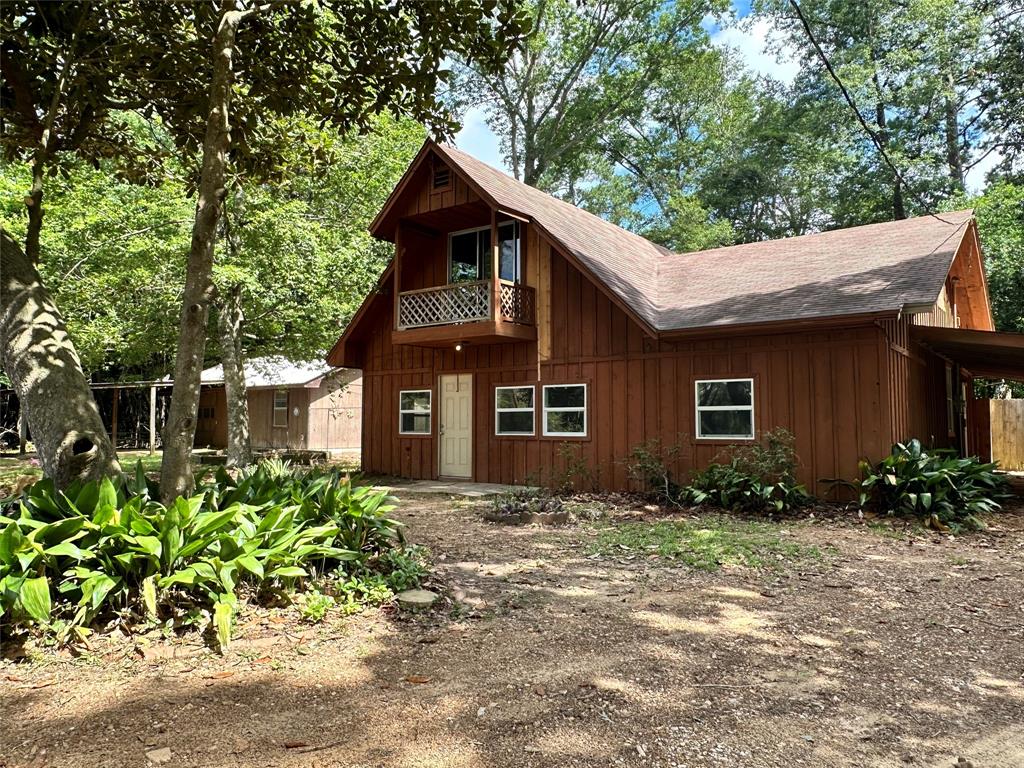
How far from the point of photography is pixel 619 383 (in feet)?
41.7

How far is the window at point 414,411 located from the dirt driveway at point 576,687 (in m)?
9.71

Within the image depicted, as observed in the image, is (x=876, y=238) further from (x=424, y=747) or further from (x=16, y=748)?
(x=16, y=748)

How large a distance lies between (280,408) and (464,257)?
1374 centimetres

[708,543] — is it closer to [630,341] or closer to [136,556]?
[630,341]

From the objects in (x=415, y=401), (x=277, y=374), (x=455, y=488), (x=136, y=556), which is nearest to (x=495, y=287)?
(x=455, y=488)

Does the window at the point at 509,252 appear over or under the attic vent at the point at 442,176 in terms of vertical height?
under

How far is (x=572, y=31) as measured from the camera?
93.1 ft

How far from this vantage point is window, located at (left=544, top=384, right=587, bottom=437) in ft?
43.3

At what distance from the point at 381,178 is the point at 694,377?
10.0 metres

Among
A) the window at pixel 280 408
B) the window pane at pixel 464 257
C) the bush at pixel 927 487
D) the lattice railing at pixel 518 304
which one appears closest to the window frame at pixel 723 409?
the bush at pixel 927 487

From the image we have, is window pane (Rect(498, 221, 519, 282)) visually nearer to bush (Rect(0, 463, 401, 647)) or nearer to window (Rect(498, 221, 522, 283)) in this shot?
window (Rect(498, 221, 522, 283))

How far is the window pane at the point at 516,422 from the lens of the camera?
13.9 m

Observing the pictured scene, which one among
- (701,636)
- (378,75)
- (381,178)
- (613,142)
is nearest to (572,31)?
(613,142)

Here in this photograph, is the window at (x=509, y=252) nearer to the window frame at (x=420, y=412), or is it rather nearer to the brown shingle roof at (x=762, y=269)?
the brown shingle roof at (x=762, y=269)
